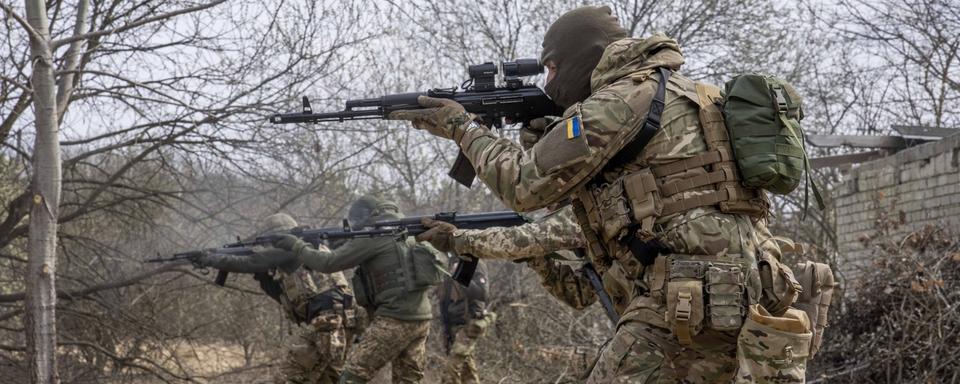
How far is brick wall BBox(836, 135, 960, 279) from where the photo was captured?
29.5 feet

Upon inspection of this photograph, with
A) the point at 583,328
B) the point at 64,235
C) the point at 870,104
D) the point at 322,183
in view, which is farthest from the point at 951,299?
the point at 870,104

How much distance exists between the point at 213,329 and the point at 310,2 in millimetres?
5932

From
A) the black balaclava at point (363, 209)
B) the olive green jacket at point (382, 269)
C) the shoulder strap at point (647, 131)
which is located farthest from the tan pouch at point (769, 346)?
the black balaclava at point (363, 209)

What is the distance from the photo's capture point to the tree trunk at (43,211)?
537 centimetres

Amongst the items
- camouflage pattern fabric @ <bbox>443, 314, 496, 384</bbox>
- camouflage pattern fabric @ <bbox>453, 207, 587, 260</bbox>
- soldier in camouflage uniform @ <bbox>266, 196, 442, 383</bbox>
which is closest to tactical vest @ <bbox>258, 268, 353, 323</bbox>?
soldier in camouflage uniform @ <bbox>266, 196, 442, 383</bbox>

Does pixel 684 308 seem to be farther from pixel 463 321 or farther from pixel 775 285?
→ pixel 463 321

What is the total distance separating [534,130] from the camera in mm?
3803

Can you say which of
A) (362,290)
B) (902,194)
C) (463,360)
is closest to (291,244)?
(362,290)

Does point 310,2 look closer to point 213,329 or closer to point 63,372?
point 63,372

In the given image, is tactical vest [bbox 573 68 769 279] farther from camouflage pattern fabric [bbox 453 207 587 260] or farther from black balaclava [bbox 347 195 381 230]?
black balaclava [bbox 347 195 381 230]

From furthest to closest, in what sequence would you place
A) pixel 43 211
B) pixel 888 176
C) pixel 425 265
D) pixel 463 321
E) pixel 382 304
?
pixel 888 176, pixel 463 321, pixel 425 265, pixel 382 304, pixel 43 211

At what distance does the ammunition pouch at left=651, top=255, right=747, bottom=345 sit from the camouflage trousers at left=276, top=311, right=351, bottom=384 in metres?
5.95

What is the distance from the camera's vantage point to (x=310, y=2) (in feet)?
22.2

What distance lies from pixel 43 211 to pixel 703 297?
417 cm
